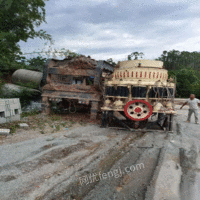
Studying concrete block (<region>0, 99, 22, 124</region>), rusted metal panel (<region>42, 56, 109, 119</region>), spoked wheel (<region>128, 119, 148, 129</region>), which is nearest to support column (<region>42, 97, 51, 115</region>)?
rusted metal panel (<region>42, 56, 109, 119</region>)

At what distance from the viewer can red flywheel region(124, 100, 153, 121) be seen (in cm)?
664

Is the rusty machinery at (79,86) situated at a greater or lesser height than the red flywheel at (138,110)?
greater

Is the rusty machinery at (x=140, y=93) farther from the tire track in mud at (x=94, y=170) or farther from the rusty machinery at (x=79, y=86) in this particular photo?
the rusty machinery at (x=79, y=86)

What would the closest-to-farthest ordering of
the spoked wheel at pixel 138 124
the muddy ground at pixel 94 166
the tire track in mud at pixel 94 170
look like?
the tire track in mud at pixel 94 170
the muddy ground at pixel 94 166
the spoked wheel at pixel 138 124

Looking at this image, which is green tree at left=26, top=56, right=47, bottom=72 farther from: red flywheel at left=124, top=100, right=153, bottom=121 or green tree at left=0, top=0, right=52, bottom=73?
red flywheel at left=124, top=100, right=153, bottom=121

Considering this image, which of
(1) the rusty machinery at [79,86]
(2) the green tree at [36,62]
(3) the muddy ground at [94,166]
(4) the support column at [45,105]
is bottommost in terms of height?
(3) the muddy ground at [94,166]

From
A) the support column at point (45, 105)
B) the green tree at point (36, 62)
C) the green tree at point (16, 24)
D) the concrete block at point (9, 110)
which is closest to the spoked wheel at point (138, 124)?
the support column at point (45, 105)

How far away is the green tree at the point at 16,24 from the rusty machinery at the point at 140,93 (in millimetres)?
6256

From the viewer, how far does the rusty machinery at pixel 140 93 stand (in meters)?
6.70

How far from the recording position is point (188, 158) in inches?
181

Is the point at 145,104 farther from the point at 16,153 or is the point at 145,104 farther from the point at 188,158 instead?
the point at 16,153

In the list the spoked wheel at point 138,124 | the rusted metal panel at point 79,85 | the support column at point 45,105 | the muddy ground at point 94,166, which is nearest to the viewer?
the muddy ground at point 94,166

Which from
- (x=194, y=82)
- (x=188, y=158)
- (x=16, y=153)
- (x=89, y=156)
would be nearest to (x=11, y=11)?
(x=16, y=153)

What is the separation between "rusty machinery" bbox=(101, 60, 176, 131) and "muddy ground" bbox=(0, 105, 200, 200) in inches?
39.7
